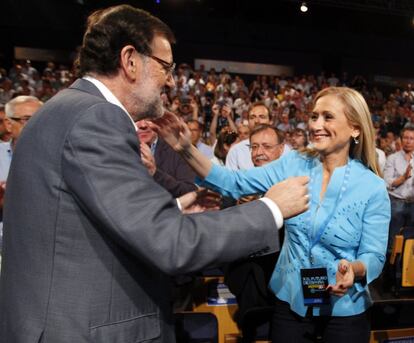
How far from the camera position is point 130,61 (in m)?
→ 1.20

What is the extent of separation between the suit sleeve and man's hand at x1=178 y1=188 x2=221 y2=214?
2.95 ft

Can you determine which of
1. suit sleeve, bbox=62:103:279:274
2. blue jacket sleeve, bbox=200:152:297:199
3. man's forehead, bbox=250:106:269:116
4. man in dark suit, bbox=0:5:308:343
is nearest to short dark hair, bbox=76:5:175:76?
man in dark suit, bbox=0:5:308:343

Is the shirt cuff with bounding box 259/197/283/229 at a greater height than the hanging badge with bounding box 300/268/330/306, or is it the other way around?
the shirt cuff with bounding box 259/197/283/229

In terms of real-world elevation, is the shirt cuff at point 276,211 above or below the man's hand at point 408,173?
above

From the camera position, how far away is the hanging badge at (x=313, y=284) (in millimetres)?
1714

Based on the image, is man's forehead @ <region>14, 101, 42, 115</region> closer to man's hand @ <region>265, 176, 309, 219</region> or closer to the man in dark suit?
the man in dark suit

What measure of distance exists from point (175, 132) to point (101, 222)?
1029 mm

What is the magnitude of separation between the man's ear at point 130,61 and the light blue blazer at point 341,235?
1.00 meters

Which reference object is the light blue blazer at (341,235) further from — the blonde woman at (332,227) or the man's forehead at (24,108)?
the man's forehead at (24,108)

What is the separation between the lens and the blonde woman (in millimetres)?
1769

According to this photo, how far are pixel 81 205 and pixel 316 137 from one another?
4.05 ft

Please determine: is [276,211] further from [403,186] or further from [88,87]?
[403,186]

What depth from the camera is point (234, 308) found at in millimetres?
2742

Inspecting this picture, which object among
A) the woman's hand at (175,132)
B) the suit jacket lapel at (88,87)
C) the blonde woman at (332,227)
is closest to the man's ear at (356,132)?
the blonde woman at (332,227)
